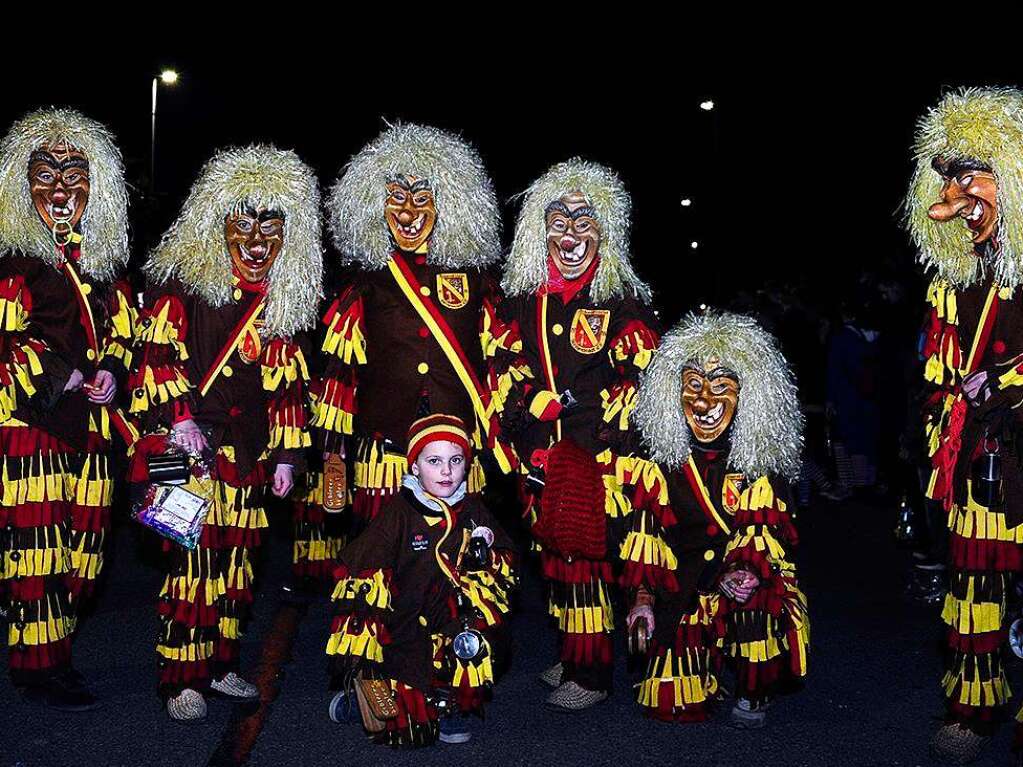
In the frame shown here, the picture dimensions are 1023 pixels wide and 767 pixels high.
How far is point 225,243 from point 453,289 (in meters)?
1.07

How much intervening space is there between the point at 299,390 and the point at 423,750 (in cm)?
166

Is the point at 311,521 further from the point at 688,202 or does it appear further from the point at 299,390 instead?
the point at 688,202

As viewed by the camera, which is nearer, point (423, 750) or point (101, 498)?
point (423, 750)

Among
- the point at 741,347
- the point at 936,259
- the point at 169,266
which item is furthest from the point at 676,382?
Result: the point at 169,266

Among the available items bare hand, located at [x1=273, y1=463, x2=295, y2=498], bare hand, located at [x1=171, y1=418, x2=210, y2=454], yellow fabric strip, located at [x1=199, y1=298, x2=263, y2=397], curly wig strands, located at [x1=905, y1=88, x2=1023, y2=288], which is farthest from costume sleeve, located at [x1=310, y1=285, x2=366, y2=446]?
curly wig strands, located at [x1=905, y1=88, x2=1023, y2=288]

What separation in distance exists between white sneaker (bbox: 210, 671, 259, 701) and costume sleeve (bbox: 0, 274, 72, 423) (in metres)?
1.43

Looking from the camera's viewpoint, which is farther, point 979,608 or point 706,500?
point 706,500

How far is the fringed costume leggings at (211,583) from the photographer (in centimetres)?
550

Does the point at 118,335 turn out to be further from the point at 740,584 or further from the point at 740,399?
the point at 740,584

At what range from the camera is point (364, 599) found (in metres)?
5.26

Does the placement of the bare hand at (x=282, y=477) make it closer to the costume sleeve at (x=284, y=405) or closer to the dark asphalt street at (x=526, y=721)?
the costume sleeve at (x=284, y=405)

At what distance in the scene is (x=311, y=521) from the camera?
790cm

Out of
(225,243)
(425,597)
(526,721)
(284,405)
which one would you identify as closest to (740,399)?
(425,597)

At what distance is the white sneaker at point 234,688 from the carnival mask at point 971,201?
3.57 metres
